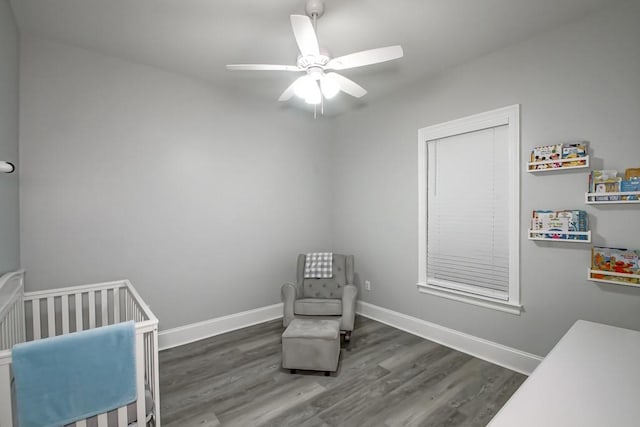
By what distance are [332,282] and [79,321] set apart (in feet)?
7.50

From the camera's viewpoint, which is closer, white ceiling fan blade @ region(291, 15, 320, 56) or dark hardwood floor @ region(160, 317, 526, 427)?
white ceiling fan blade @ region(291, 15, 320, 56)

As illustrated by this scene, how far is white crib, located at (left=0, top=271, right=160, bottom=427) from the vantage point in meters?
1.30

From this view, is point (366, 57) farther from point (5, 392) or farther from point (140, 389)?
point (5, 392)

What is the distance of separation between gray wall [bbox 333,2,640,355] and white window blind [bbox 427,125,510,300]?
172 mm

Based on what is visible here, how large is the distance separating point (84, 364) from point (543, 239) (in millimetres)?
2953

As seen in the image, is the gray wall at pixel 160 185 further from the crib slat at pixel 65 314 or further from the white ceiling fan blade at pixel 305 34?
the white ceiling fan blade at pixel 305 34

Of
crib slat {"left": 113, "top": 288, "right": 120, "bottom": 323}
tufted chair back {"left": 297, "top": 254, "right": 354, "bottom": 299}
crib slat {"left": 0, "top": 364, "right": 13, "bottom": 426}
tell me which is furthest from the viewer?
tufted chair back {"left": 297, "top": 254, "right": 354, "bottom": 299}

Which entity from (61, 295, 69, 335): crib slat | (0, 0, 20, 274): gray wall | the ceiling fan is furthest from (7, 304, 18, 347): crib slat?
the ceiling fan

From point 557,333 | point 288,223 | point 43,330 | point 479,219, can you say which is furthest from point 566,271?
point 43,330

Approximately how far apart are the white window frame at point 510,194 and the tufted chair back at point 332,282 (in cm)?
80

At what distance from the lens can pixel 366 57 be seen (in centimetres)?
195

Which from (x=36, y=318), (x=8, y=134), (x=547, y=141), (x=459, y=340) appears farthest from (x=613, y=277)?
(x=8, y=134)

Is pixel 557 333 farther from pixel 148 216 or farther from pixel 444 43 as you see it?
pixel 148 216

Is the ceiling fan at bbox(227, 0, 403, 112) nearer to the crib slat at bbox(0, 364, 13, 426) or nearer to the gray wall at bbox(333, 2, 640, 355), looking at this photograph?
the gray wall at bbox(333, 2, 640, 355)
